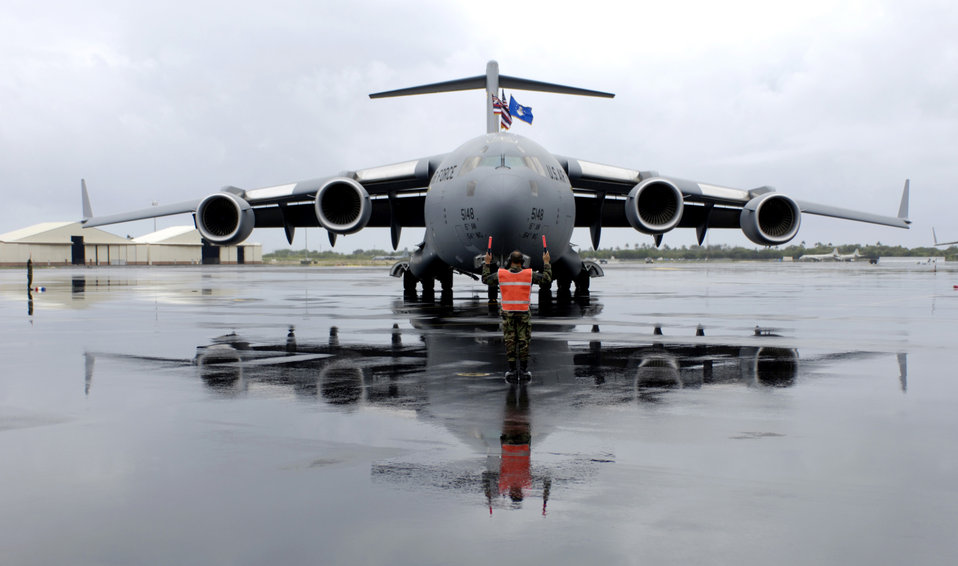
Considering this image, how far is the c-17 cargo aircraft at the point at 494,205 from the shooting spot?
1623 centimetres

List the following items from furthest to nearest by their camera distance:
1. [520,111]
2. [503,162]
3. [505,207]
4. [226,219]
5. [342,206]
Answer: [520,111]
[226,219]
[342,206]
[503,162]
[505,207]

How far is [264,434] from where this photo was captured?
5.98 m

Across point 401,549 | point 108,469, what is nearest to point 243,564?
point 401,549

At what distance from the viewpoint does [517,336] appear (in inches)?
340

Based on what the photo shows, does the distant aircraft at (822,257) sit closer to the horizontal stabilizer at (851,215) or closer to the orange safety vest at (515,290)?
the horizontal stabilizer at (851,215)

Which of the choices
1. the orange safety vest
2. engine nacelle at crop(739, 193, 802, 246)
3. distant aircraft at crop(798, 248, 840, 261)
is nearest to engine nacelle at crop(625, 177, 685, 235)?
engine nacelle at crop(739, 193, 802, 246)

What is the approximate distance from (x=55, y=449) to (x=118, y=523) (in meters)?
1.80

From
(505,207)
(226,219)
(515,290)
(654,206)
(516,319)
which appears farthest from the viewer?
(226,219)

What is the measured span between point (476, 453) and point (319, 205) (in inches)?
608

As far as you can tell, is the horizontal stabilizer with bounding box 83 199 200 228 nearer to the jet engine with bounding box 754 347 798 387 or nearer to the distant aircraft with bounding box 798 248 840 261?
the jet engine with bounding box 754 347 798 387

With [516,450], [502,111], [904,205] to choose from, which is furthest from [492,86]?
[516,450]

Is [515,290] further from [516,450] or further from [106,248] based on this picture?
[106,248]

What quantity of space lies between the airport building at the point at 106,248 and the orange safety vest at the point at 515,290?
252 feet

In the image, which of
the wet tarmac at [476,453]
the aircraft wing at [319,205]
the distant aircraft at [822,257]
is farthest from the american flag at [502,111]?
the distant aircraft at [822,257]
